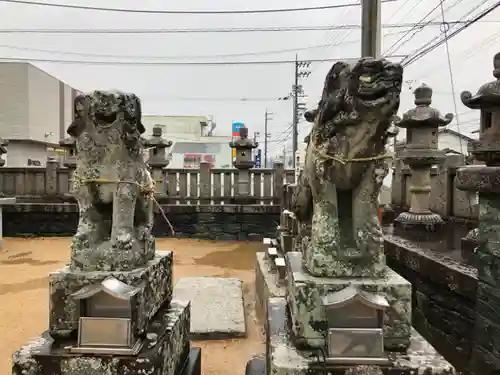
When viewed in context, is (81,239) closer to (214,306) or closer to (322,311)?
(322,311)

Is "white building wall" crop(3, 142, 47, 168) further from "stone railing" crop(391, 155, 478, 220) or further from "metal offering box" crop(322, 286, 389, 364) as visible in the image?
"metal offering box" crop(322, 286, 389, 364)

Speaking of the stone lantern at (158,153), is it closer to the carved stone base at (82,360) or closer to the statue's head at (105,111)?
the statue's head at (105,111)

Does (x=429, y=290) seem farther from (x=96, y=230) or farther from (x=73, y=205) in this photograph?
(x=73, y=205)

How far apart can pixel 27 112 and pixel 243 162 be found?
1592 cm

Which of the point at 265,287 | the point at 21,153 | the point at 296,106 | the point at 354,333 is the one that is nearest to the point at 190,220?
the point at 265,287

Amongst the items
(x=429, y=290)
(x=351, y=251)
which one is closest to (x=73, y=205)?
(x=429, y=290)

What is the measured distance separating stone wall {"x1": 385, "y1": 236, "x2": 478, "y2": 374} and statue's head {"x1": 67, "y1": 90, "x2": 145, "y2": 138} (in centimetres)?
277

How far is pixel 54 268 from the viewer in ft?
22.0

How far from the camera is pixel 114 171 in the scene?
2154 mm

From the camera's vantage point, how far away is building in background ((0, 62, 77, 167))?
65.2ft

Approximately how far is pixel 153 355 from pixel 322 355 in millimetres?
810

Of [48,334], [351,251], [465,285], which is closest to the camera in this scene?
[351,251]

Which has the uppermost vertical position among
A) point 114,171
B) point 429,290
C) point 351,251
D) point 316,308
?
point 114,171

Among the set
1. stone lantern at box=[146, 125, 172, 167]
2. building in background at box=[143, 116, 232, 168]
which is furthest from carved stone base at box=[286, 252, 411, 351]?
building in background at box=[143, 116, 232, 168]
